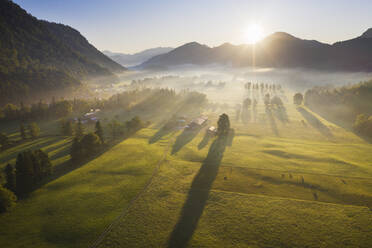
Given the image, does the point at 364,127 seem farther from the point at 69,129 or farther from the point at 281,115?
the point at 69,129

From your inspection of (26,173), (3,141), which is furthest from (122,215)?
(3,141)

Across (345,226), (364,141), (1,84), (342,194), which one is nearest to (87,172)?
(345,226)

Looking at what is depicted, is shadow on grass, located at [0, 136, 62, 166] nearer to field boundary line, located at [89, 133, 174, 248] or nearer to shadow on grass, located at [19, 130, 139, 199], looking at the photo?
shadow on grass, located at [19, 130, 139, 199]

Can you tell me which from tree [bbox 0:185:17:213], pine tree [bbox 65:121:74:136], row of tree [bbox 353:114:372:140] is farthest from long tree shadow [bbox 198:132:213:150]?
row of tree [bbox 353:114:372:140]

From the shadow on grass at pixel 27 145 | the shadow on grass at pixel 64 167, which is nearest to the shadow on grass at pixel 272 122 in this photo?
the shadow on grass at pixel 64 167

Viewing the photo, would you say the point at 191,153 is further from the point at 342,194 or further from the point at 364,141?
the point at 364,141
